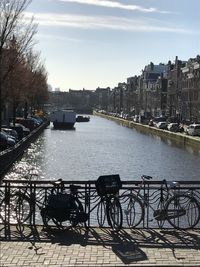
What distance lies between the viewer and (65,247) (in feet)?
33.2

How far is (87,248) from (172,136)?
222 ft

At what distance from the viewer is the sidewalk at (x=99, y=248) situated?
9.20 meters

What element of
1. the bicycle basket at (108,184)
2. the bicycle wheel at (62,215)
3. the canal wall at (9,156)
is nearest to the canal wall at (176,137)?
the canal wall at (9,156)

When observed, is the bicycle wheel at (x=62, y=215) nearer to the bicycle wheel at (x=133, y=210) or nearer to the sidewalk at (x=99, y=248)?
the sidewalk at (x=99, y=248)

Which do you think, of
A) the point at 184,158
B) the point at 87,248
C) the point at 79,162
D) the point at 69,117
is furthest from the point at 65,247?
the point at 69,117

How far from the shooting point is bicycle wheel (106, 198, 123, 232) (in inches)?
464

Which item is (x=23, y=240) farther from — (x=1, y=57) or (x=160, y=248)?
(x=1, y=57)

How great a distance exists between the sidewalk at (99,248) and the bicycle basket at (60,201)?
0.55 metres

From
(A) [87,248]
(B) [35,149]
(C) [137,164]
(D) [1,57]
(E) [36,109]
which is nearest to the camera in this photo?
(A) [87,248]

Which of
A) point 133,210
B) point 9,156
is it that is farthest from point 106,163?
point 133,210

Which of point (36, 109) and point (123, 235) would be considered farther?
point (36, 109)

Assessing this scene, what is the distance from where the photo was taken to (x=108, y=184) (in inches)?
465

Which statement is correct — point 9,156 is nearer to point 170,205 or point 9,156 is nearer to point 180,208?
point 170,205

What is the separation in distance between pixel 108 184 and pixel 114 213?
67cm
